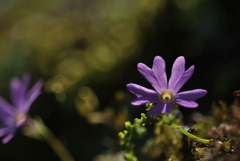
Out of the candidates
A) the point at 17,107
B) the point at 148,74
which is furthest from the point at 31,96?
the point at 148,74

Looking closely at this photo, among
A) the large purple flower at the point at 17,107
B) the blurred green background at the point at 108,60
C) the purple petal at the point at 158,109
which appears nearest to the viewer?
the purple petal at the point at 158,109

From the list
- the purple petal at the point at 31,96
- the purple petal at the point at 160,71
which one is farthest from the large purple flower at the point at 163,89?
the purple petal at the point at 31,96

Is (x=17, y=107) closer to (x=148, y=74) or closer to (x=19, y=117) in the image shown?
(x=19, y=117)

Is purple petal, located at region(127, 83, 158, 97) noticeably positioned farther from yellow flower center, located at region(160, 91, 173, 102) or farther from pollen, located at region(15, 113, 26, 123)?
pollen, located at region(15, 113, 26, 123)

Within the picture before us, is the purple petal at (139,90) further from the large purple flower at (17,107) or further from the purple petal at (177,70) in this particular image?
the large purple flower at (17,107)

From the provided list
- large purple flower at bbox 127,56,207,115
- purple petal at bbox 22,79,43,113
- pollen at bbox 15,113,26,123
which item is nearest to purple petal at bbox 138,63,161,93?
large purple flower at bbox 127,56,207,115
